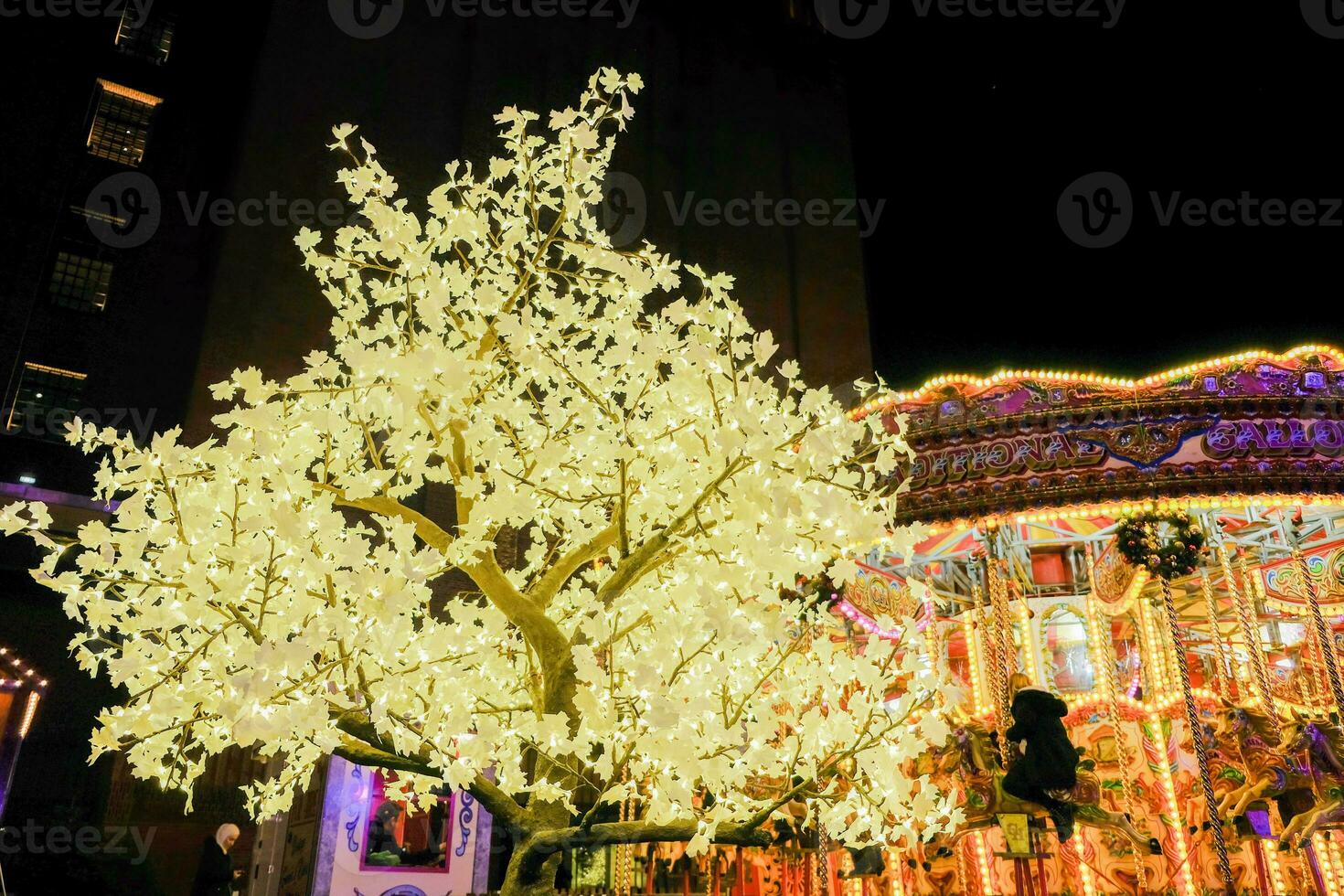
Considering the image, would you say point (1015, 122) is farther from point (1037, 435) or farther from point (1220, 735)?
point (1220, 735)

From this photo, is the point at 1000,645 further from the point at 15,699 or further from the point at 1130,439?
the point at 15,699

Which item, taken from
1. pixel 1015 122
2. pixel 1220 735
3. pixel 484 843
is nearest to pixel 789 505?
pixel 484 843

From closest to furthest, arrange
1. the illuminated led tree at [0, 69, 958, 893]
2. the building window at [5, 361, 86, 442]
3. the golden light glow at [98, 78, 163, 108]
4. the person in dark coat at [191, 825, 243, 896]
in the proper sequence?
the illuminated led tree at [0, 69, 958, 893]
the person in dark coat at [191, 825, 243, 896]
the building window at [5, 361, 86, 442]
the golden light glow at [98, 78, 163, 108]

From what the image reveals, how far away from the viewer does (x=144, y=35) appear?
13.6m

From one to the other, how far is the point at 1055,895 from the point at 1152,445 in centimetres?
577

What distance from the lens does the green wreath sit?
7973mm

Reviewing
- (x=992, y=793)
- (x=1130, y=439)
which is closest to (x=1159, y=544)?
(x=1130, y=439)

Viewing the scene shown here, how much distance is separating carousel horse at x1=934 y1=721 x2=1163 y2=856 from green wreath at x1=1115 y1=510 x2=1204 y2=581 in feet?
7.50

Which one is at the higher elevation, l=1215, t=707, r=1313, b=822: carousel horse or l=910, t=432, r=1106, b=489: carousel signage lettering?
l=910, t=432, r=1106, b=489: carousel signage lettering

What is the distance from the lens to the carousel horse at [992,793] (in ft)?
26.3

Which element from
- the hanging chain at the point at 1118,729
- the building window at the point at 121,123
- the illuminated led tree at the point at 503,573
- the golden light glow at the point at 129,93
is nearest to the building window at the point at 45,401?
Answer: the building window at the point at 121,123

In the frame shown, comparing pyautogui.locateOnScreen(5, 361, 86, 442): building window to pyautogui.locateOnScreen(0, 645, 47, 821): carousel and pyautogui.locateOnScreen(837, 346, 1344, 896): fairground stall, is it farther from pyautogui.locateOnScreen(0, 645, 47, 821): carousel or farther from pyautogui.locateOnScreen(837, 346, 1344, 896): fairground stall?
pyautogui.locateOnScreen(837, 346, 1344, 896): fairground stall

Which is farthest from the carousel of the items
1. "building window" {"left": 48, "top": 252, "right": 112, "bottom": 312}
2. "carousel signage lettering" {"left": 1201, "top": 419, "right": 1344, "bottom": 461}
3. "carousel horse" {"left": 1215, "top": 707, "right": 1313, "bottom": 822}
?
"carousel horse" {"left": 1215, "top": 707, "right": 1313, "bottom": 822}

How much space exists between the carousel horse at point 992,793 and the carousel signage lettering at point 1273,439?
3.56 meters
